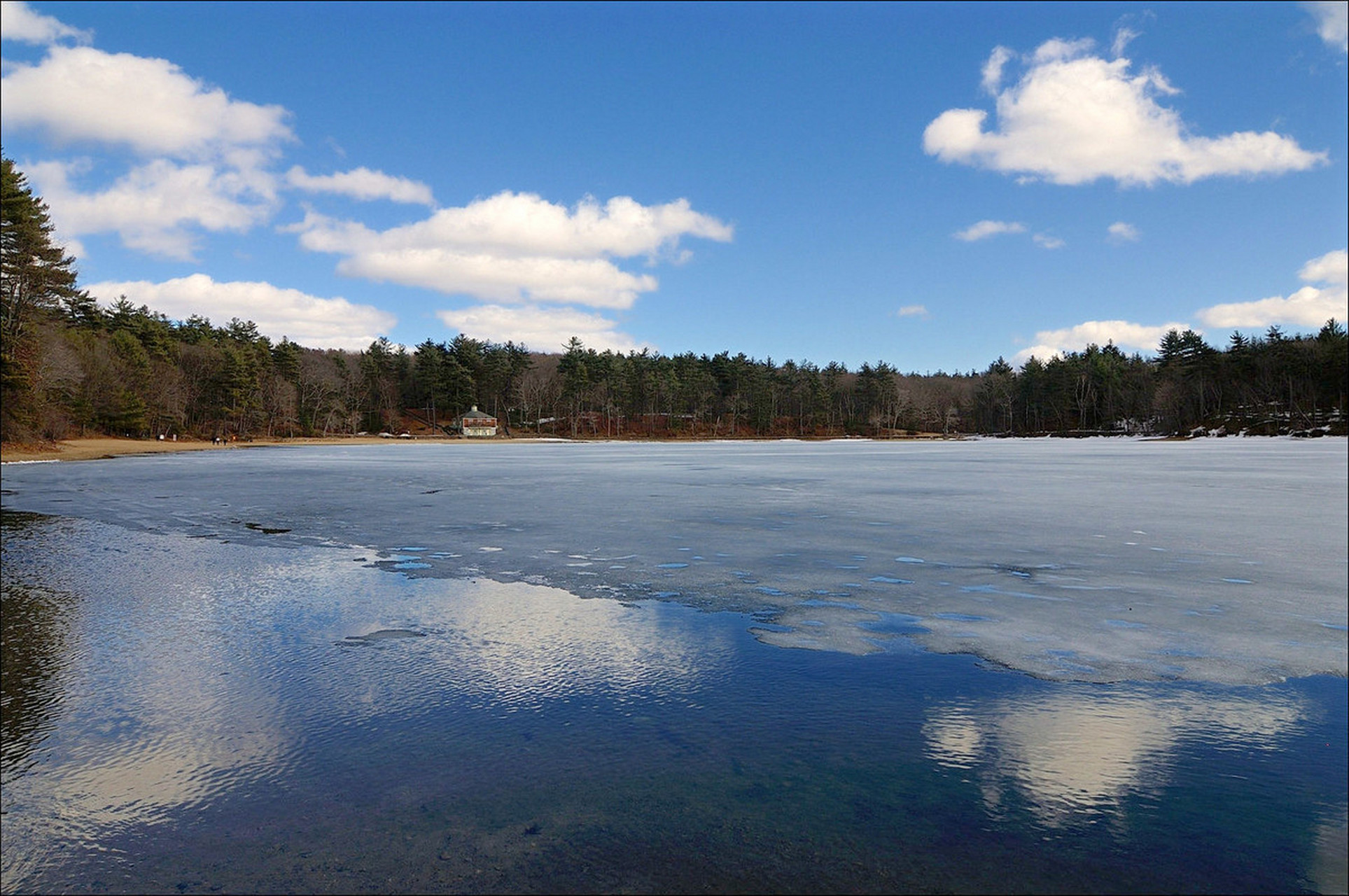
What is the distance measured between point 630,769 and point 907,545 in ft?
27.1

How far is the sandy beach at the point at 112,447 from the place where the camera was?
1682 inches

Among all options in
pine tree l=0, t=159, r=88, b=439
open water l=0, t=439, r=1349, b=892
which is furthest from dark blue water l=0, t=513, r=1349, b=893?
pine tree l=0, t=159, r=88, b=439

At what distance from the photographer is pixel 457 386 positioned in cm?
10625

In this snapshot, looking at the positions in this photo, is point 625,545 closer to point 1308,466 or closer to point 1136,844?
point 1136,844

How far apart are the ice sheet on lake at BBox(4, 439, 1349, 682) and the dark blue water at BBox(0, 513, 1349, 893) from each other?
84cm

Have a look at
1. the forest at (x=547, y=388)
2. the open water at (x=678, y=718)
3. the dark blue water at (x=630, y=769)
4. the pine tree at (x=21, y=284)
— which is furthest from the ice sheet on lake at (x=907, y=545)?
the forest at (x=547, y=388)

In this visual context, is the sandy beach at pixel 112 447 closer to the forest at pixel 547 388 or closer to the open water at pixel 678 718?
the forest at pixel 547 388

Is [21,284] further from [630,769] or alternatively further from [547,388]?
[547,388]

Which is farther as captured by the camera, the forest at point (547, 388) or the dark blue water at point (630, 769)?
the forest at point (547, 388)

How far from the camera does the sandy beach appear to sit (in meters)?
42.7

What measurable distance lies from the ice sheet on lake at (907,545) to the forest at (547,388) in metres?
31.4

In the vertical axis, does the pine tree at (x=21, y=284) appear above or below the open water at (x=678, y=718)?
above

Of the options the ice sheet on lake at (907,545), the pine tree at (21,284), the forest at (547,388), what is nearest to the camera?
the ice sheet on lake at (907,545)

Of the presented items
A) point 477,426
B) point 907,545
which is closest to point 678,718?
point 907,545
